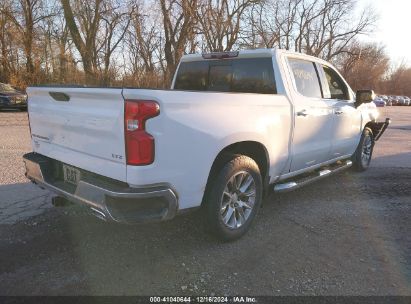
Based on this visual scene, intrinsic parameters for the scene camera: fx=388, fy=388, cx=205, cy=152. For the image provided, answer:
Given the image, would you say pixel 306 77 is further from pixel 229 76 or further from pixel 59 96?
pixel 59 96

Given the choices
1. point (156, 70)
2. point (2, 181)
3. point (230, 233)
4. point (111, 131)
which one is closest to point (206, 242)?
point (230, 233)

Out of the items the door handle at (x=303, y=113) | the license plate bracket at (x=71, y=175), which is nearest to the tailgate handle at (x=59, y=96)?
the license plate bracket at (x=71, y=175)

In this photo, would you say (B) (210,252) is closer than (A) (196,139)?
No

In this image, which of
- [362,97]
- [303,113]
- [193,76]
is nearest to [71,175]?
[193,76]

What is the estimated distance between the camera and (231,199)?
3.91 m

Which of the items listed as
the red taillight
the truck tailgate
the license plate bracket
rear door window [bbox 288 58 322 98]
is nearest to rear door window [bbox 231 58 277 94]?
rear door window [bbox 288 58 322 98]

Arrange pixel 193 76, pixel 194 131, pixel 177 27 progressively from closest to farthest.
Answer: pixel 194 131 < pixel 193 76 < pixel 177 27

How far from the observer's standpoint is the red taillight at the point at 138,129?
114 inches

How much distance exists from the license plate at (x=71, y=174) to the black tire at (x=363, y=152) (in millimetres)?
4914

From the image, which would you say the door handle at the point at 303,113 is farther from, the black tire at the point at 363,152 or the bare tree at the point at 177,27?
the bare tree at the point at 177,27

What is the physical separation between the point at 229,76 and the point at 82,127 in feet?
7.46

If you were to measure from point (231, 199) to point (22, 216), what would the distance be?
7.98ft

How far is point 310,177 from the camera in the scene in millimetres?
5098

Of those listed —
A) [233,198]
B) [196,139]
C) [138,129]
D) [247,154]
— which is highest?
[138,129]
